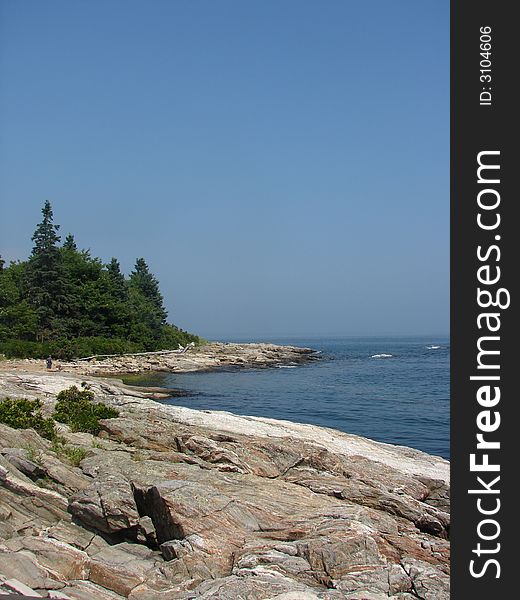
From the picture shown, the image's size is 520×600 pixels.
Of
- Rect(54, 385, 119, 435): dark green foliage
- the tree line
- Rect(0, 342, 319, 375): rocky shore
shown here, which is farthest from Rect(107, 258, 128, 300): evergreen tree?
Rect(54, 385, 119, 435): dark green foliage

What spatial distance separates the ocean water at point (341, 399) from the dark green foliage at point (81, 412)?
17.3 metres

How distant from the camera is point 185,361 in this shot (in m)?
73.3

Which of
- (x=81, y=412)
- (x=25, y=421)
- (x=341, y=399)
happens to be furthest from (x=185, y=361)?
(x=25, y=421)

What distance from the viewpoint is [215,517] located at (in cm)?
1227

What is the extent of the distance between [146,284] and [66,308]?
3175cm

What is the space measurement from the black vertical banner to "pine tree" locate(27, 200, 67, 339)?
67573 mm

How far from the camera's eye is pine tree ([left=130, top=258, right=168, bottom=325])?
→ 10046cm

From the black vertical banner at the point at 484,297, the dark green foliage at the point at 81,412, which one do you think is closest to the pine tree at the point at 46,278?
the dark green foliage at the point at 81,412

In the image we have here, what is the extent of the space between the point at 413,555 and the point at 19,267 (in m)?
78.1

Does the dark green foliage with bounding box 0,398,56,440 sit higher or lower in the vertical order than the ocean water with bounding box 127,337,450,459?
higher

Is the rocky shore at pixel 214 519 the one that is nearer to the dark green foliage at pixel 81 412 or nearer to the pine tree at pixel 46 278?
the dark green foliage at pixel 81 412

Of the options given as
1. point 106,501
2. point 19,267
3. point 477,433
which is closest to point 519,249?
point 477,433

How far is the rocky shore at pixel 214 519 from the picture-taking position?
10.3 metres

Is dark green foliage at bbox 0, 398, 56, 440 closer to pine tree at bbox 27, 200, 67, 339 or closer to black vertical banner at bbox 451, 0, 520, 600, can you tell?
black vertical banner at bbox 451, 0, 520, 600
